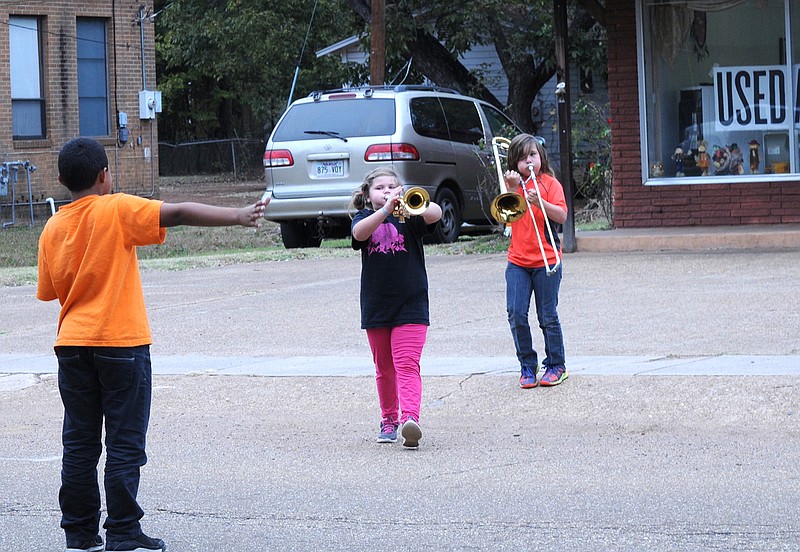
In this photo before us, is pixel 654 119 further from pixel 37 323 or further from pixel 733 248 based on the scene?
pixel 37 323

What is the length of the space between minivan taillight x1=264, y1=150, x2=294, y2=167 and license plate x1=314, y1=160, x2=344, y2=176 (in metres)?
0.34

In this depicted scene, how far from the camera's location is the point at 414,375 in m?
6.38

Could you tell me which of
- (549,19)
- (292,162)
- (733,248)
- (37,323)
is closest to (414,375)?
(37,323)

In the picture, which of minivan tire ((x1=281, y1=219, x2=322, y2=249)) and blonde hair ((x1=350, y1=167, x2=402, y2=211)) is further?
minivan tire ((x1=281, y1=219, x2=322, y2=249))

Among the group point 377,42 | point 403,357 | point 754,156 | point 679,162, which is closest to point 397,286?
point 403,357

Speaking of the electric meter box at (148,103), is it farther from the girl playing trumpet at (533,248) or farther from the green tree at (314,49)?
the girl playing trumpet at (533,248)

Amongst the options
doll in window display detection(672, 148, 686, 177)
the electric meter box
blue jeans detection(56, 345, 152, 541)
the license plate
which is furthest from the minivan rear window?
the electric meter box

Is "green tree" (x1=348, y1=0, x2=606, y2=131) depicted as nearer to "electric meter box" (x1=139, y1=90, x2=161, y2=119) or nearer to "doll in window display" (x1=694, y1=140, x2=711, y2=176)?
"electric meter box" (x1=139, y1=90, x2=161, y2=119)

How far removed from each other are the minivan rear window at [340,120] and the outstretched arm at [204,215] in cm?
1074

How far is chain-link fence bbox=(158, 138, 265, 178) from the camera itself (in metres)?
50.7

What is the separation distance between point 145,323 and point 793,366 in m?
4.61

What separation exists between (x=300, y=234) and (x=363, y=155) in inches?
81.8

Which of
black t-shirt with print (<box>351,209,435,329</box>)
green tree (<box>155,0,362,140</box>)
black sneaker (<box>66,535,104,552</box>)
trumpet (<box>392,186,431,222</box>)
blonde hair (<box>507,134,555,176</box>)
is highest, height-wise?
green tree (<box>155,0,362,140</box>)

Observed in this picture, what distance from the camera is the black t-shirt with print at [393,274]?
6332mm
